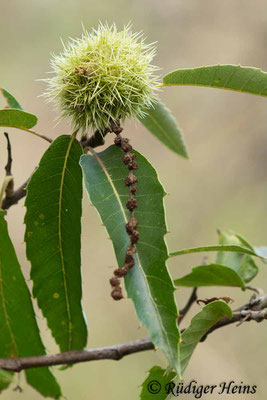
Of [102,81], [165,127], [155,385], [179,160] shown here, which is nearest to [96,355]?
[155,385]

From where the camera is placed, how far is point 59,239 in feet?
4.27

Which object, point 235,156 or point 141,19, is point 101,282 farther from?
point 141,19

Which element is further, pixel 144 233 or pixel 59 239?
pixel 59 239

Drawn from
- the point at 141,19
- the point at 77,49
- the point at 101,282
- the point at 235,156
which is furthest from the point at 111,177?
the point at 141,19

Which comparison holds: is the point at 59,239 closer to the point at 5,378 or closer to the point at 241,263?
the point at 5,378

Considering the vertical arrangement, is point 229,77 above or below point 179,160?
above

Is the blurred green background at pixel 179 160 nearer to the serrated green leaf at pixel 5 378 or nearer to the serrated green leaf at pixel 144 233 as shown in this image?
A: the serrated green leaf at pixel 5 378

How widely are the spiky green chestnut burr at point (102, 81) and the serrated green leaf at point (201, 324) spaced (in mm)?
462

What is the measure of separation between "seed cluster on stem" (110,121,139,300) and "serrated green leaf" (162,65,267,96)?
22 centimetres

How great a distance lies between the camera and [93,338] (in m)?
3.56

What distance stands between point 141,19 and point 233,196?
1452mm

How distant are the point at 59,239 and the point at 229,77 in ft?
1.79

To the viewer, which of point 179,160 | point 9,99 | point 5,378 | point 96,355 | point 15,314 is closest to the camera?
point 5,378

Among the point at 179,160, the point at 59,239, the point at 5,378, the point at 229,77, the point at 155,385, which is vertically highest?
the point at 229,77
